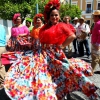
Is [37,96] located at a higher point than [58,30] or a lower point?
lower

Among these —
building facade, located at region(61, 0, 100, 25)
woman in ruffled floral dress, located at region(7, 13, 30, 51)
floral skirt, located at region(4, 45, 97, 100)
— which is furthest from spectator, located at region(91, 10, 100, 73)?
building facade, located at region(61, 0, 100, 25)

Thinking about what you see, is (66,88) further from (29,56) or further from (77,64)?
(29,56)

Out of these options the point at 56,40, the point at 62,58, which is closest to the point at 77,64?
the point at 62,58

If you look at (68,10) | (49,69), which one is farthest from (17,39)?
(68,10)

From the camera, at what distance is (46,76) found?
298cm

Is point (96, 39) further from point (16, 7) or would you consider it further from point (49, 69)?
point (16, 7)

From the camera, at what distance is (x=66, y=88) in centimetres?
321

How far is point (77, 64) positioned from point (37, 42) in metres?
0.67

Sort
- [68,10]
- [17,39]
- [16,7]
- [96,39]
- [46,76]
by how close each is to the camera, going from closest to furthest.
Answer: [46,76], [17,39], [96,39], [16,7], [68,10]

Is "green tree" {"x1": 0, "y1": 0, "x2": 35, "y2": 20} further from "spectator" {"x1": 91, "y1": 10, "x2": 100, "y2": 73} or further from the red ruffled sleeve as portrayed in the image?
the red ruffled sleeve

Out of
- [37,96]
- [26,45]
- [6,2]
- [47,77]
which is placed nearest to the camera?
[37,96]

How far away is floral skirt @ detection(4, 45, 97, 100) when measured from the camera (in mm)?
2832

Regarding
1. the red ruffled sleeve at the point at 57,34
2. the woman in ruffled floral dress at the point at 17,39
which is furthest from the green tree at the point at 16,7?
the red ruffled sleeve at the point at 57,34

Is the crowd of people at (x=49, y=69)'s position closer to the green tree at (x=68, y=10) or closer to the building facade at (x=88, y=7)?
the green tree at (x=68, y=10)
